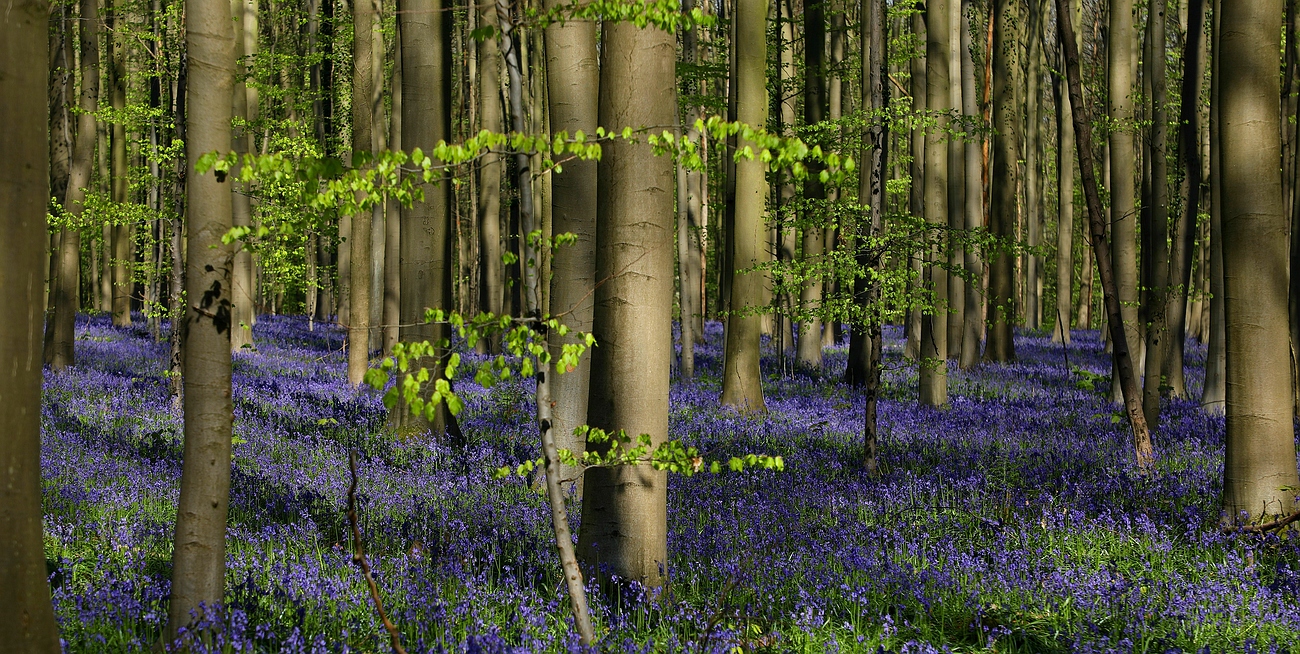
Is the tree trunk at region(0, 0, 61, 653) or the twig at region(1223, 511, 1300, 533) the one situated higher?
the tree trunk at region(0, 0, 61, 653)

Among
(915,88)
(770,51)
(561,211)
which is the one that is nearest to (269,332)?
(770,51)

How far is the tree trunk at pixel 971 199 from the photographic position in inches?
581

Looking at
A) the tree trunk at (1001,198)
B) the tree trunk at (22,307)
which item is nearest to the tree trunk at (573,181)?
the tree trunk at (22,307)

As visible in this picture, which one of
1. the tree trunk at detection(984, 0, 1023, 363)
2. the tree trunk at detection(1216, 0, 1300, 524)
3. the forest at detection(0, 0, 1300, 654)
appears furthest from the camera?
the tree trunk at detection(984, 0, 1023, 363)

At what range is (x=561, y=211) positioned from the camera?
682cm

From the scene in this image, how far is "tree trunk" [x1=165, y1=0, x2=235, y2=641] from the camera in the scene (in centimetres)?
325

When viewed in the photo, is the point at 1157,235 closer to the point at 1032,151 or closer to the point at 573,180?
the point at 573,180

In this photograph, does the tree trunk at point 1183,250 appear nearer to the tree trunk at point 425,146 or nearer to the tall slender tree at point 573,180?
the tall slender tree at point 573,180

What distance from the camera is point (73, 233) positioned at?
16.5 metres

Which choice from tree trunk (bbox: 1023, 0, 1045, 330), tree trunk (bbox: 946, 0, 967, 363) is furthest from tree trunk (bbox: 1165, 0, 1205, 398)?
tree trunk (bbox: 1023, 0, 1045, 330)

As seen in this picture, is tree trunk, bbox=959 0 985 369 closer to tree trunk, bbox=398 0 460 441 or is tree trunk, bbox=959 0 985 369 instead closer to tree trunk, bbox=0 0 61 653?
tree trunk, bbox=398 0 460 441

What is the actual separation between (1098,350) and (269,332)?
2294 centimetres

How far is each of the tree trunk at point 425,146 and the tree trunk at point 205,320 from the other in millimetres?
5943

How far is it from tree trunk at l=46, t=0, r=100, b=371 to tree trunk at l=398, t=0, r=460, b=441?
20.7 feet
